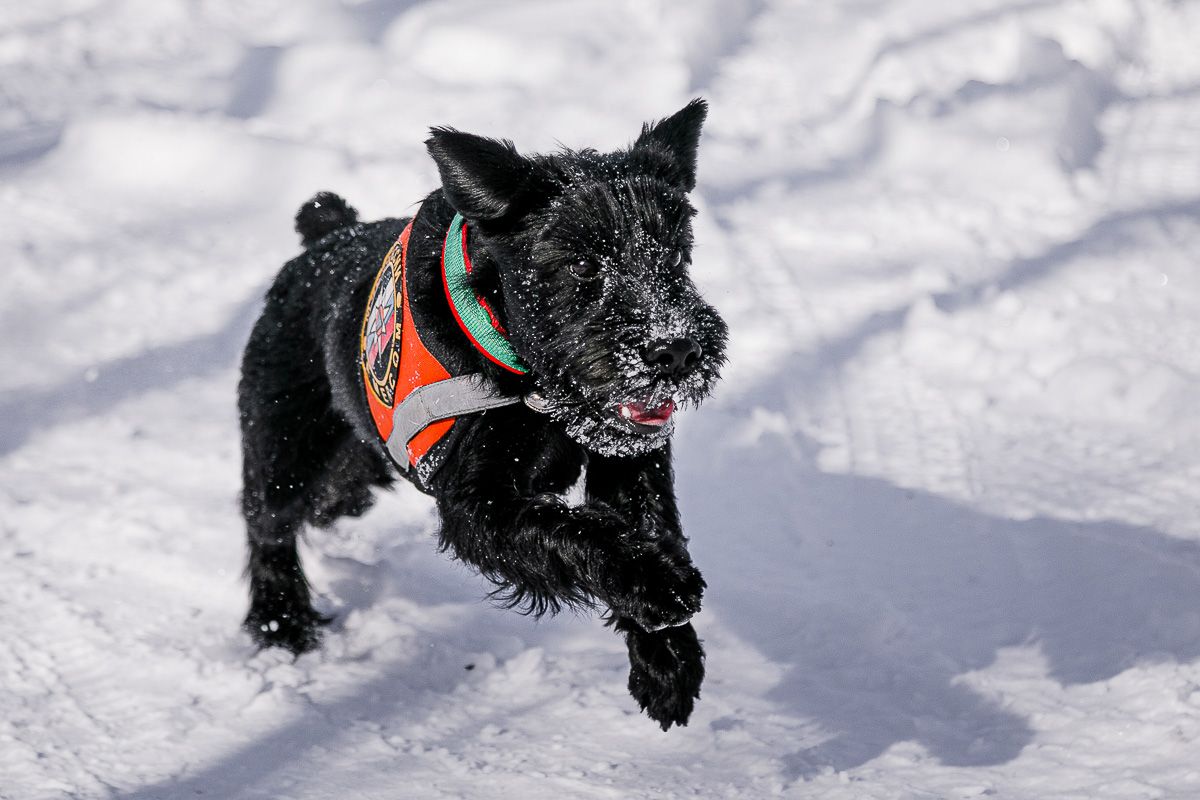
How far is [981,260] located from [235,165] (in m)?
4.92

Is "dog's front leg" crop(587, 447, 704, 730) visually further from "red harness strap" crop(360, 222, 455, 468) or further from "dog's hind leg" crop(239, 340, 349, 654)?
"dog's hind leg" crop(239, 340, 349, 654)

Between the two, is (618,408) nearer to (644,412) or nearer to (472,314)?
(644,412)

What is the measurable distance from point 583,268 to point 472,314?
37 centimetres

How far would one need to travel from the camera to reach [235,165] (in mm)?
7477

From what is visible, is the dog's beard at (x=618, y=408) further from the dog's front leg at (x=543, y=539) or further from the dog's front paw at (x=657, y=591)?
the dog's front paw at (x=657, y=591)

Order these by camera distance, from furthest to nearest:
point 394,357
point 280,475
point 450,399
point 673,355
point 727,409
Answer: point 727,409 < point 280,475 < point 394,357 < point 450,399 < point 673,355

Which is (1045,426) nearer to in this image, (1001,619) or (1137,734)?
(1001,619)

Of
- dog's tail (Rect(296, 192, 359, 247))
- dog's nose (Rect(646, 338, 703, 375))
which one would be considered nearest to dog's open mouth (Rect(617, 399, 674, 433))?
dog's nose (Rect(646, 338, 703, 375))

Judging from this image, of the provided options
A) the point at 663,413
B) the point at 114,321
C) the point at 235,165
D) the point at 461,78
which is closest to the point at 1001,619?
the point at 663,413

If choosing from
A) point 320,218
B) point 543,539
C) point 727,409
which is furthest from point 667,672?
point 727,409

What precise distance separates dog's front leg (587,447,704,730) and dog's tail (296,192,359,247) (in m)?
1.85

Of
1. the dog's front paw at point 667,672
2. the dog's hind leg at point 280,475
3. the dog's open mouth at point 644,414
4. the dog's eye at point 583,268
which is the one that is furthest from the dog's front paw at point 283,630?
the dog's eye at point 583,268

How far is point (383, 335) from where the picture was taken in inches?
129

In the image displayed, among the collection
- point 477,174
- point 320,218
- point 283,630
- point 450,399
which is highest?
point 320,218
